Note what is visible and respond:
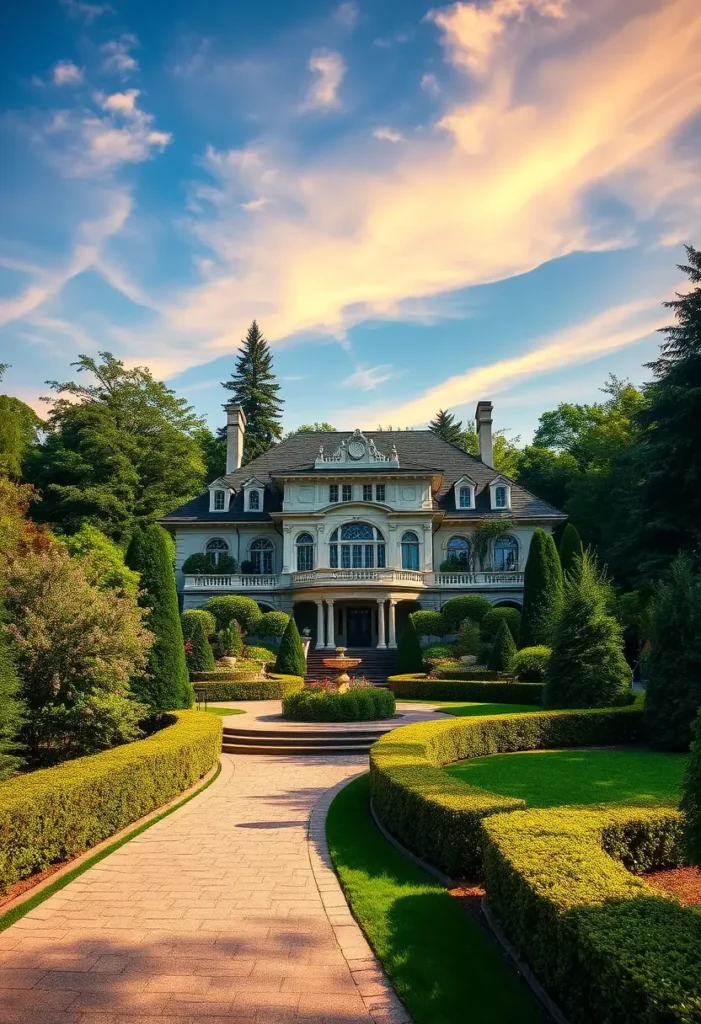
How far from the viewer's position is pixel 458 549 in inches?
1646

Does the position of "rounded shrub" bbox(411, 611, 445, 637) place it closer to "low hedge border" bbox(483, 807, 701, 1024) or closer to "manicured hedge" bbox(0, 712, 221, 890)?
"manicured hedge" bbox(0, 712, 221, 890)

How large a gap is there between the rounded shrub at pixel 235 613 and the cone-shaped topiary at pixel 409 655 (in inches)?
309

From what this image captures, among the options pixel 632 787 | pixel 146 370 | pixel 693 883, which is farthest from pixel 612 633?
pixel 146 370

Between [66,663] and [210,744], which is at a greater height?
[66,663]

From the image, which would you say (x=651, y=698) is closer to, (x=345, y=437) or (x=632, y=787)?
(x=632, y=787)

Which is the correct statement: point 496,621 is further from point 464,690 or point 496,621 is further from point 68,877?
point 68,877

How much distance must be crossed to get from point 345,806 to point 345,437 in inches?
1442

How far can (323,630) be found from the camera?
38469 millimetres

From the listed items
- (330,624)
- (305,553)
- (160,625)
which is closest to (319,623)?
(330,624)

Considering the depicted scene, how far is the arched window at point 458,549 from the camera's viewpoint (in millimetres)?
41531

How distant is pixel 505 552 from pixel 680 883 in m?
34.3

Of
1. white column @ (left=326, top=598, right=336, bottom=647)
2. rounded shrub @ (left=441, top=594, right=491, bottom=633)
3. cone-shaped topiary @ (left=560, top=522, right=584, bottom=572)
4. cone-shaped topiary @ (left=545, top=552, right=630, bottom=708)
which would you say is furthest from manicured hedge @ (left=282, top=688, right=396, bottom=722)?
white column @ (left=326, top=598, right=336, bottom=647)

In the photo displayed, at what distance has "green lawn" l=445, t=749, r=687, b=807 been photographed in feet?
32.9

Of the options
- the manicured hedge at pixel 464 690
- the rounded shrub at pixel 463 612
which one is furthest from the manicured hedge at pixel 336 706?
the rounded shrub at pixel 463 612
